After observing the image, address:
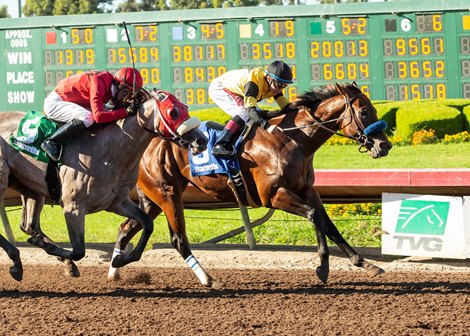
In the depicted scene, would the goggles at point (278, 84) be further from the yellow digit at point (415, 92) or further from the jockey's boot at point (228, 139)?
the yellow digit at point (415, 92)

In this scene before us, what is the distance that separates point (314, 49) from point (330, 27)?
1.30 feet

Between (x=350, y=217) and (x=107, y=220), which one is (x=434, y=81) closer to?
(x=350, y=217)

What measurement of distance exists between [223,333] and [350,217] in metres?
6.04

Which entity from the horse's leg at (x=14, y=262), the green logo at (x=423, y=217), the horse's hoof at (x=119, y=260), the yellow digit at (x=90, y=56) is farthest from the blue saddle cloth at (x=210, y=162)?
the yellow digit at (x=90, y=56)

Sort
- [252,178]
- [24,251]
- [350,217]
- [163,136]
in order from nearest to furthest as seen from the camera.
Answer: [163,136]
[252,178]
[24,251]
[350,217]

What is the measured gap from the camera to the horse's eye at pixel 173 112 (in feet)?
22.6

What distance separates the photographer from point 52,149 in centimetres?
722

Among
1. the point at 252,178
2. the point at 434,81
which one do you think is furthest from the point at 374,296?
the point at 434,81

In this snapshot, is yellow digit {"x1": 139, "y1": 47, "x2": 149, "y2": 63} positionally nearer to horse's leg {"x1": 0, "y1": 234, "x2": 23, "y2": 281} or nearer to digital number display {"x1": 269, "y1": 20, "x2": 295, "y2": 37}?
digital number display {"x1": 269, "y1": 20, "x2": 295, "y2": 37}

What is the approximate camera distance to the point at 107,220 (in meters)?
12.9

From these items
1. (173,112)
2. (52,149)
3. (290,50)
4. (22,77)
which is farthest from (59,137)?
(22,77)

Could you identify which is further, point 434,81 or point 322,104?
point 434,81

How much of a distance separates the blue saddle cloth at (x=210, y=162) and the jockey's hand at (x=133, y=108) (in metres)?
1.01

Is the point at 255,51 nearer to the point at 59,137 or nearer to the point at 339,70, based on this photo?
the point at 339,70
